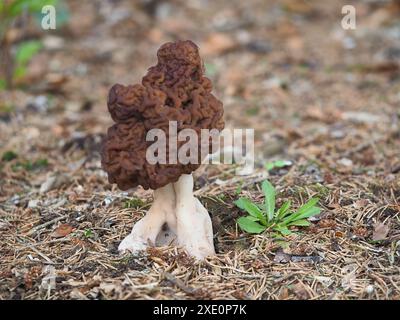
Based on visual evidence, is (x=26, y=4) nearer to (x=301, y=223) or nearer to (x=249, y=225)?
(x=249, y=225)

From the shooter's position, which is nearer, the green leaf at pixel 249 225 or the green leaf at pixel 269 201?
the green leaf at pixel 249 225

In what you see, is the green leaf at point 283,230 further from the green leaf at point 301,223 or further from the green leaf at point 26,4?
the green leaf at point 26,4

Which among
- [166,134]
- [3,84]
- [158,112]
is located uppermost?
[3,84]

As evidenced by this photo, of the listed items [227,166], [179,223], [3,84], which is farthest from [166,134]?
[3,84]

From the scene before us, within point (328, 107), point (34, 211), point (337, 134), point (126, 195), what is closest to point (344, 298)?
point (126, 195)

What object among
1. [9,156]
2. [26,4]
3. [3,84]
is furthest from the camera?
[3,84]

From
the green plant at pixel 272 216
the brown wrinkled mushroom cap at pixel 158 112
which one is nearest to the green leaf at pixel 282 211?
the green plant at pixel 272 216

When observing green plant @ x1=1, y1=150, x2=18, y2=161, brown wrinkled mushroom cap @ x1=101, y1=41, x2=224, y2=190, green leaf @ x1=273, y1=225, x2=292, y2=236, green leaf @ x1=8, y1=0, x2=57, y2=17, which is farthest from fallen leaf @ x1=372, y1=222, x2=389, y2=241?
green leaf @ x1=8, y1=0, x2=57, y2=17

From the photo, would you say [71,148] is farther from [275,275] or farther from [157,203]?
[275,275]
